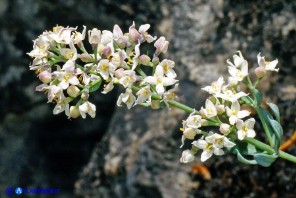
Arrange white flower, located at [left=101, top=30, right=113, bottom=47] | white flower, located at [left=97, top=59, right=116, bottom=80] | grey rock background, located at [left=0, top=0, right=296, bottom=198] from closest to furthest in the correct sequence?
white flower, located at [left=97, top=59, right=116, bottom=80]
white flower, located at [left=101, top=30, right=113, bottom=47]
grey rock background, located at [left=0, top=0, right=296, bottom=198]

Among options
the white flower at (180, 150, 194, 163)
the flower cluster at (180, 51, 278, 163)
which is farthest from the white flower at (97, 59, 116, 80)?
the white flower at (180, 150, 194, 163)

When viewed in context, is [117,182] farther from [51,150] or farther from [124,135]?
[51,150]

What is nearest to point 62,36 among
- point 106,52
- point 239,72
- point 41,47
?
point 41,47

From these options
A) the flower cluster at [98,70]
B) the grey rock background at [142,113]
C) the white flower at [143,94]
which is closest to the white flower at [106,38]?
the flower cluster at [98,70]

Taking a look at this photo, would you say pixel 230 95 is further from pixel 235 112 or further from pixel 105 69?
pixel 105 69

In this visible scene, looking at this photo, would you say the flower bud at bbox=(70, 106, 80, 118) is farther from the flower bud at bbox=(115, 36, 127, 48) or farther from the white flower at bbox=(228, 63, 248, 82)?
the white flower at bbox=(228, 63, 248, 82)

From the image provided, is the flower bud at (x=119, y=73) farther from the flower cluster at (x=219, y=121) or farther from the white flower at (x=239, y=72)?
the white flower at (x=239, y=72)
